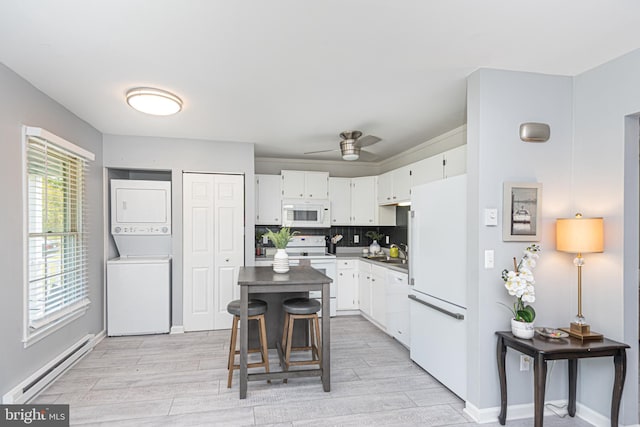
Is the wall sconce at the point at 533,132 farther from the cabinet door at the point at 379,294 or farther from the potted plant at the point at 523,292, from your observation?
the cabinet door at the point at 379,294

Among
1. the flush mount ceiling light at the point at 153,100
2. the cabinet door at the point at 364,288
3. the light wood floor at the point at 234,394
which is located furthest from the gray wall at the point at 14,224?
the cabinet door at the point at 364,288

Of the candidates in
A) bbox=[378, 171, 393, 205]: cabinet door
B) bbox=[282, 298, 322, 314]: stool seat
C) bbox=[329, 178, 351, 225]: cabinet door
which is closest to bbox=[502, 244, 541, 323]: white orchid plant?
bbox=[282, 298, 322, 314]: stool seat

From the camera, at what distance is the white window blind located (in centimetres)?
281

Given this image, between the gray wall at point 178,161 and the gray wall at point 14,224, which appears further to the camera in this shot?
the gray wall at point 178,161

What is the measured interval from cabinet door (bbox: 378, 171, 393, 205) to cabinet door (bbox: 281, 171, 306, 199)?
1.26 m

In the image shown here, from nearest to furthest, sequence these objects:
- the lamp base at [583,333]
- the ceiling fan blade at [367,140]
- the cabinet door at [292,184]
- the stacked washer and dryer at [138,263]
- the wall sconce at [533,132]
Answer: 1. the lamp base at [583,333]
2. the wall sconce at [533,132]
3. the ceiling fan blade at [367,140]
4. the stacked washer and dryer at [138,263]
5. the cabinet door at [292,184]

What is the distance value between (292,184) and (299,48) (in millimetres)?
3295

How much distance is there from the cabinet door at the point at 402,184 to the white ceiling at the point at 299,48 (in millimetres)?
1139

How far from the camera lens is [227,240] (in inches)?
184

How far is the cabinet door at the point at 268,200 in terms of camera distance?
5.36 meters

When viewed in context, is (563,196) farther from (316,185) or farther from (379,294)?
(316,185)

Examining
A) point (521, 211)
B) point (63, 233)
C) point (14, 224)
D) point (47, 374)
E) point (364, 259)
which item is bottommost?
point (47, 374)

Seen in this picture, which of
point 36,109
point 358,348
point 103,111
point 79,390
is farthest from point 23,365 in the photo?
point 358,348

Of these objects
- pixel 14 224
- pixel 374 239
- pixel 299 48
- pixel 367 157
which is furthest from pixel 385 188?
pixel 14 224
